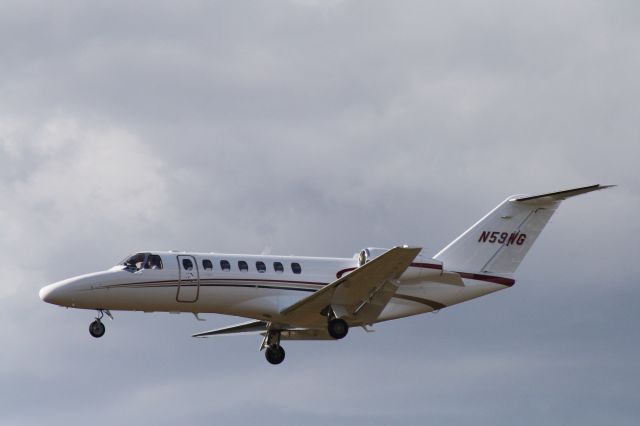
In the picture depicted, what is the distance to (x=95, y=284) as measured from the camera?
126ft

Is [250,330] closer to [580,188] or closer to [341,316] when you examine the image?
[341,316]

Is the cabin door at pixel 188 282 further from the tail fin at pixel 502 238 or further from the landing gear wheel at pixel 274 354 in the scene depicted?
the tail fin at pixel 502 238

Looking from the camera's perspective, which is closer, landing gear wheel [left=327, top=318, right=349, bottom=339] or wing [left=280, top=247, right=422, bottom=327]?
wing [left=280, top=247, right=422, bottom=327]

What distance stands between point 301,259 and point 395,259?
4.27m

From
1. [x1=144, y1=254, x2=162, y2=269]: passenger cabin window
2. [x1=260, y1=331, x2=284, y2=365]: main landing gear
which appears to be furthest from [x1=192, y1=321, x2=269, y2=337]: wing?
[x1=144, y1=254, x2=162, y2=269]: passenger cabin window

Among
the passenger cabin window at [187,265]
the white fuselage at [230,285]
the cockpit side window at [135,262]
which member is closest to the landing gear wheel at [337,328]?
the white fuselage at [230,285]

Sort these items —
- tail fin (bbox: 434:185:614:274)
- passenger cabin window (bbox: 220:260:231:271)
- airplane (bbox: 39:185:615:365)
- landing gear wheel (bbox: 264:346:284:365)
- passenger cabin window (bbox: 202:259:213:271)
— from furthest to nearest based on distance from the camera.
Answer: landing gear wheel (bbox: 264:346:284:365) < tail fin (bbox: 434:185:614:274) < passenger cabin window (bbox: 220:260:231:271) < passenger cabin window (bbox: 202:259:213:271) < airplane (bbox: 39:185:615:365)

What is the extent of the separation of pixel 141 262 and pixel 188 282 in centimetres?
149

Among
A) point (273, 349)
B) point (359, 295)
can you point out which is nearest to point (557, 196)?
point (359, 295)

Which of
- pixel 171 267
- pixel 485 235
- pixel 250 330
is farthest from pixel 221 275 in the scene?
pixel 485 235

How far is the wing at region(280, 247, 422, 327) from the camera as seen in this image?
122 feet

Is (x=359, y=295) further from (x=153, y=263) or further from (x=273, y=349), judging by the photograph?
(x=153, y=263)

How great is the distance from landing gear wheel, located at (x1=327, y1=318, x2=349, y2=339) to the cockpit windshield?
525 cm

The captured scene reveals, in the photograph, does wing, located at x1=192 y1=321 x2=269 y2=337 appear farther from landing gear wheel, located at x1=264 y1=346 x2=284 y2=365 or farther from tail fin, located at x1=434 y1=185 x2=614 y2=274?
tail fin, located at x1=434 y1=185 x2=614 y2=274
